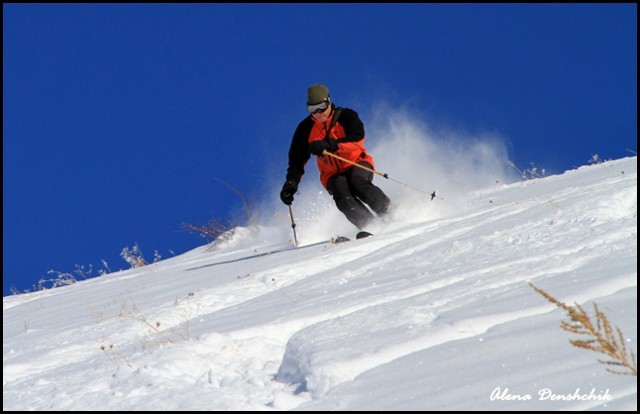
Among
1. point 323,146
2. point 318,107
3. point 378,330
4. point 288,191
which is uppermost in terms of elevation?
point 318,107

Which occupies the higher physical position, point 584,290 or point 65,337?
point 65,337

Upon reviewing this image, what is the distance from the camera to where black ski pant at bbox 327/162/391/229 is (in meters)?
8.04

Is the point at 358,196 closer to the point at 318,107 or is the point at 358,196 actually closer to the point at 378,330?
the point at 318,107

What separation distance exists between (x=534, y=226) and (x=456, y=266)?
771 millimetres

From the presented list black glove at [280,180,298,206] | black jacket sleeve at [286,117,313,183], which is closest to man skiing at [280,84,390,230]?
black jacket sleeve at [286,117,313,183]

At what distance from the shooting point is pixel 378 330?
3.42m

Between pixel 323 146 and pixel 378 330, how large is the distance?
16.1 ft

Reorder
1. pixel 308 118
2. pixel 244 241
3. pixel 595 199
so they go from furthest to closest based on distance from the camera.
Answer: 1. pixel 244 241
2. pixel 308 118
3. pixel 595 199

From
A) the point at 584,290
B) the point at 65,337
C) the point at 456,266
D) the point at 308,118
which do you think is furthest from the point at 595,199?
the point at 308,118

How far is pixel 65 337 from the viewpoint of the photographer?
4.91 metres

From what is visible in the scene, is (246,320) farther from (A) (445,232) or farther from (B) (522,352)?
(A) (445,232)

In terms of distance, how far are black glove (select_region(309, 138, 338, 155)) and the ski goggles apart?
310 millimetres

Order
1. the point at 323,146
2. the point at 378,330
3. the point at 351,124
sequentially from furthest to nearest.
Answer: the point at 351,124, the point at 323,146, the point at 378,330

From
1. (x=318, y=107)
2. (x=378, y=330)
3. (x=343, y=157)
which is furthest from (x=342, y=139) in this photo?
(x=378, y=330)
